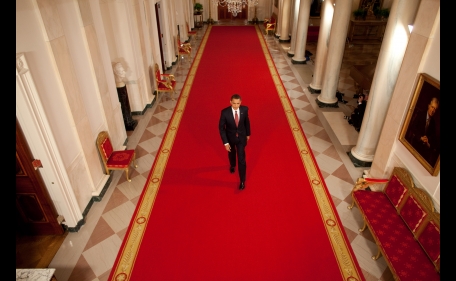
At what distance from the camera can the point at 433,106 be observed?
343cm

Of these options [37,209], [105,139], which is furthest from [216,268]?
[105,139]

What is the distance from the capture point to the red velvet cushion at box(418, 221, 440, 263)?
329cm

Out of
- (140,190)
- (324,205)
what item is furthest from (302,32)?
(140,190)

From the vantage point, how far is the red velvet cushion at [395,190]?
399cm

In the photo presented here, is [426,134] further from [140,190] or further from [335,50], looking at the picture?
[140,190]

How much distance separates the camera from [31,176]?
376 centimetres

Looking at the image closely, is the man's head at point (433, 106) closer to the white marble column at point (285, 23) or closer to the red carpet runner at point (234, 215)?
the red carpet runner at point (234, 215)

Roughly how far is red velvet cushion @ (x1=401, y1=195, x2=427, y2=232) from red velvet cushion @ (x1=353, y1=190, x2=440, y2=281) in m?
0.10

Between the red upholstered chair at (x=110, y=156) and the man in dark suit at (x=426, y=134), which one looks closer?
the man in dark suit at (x=426, y=134)

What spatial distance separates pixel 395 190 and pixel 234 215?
231 cm

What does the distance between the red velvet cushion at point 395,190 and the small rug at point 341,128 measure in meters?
2.20

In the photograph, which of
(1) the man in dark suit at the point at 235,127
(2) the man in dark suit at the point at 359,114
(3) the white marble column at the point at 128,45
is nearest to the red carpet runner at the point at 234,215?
(1) the man in dark suit at the point at 235,127

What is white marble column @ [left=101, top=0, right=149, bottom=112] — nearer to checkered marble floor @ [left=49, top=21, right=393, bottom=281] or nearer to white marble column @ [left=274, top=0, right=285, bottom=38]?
A: checkered marble floor @ [left=49, top=21, right=393, bottom=281]

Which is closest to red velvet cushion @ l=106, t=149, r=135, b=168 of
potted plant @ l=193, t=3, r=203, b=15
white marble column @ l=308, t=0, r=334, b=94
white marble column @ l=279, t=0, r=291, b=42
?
white marble column @ l=308, t=0, r=334, b=94
